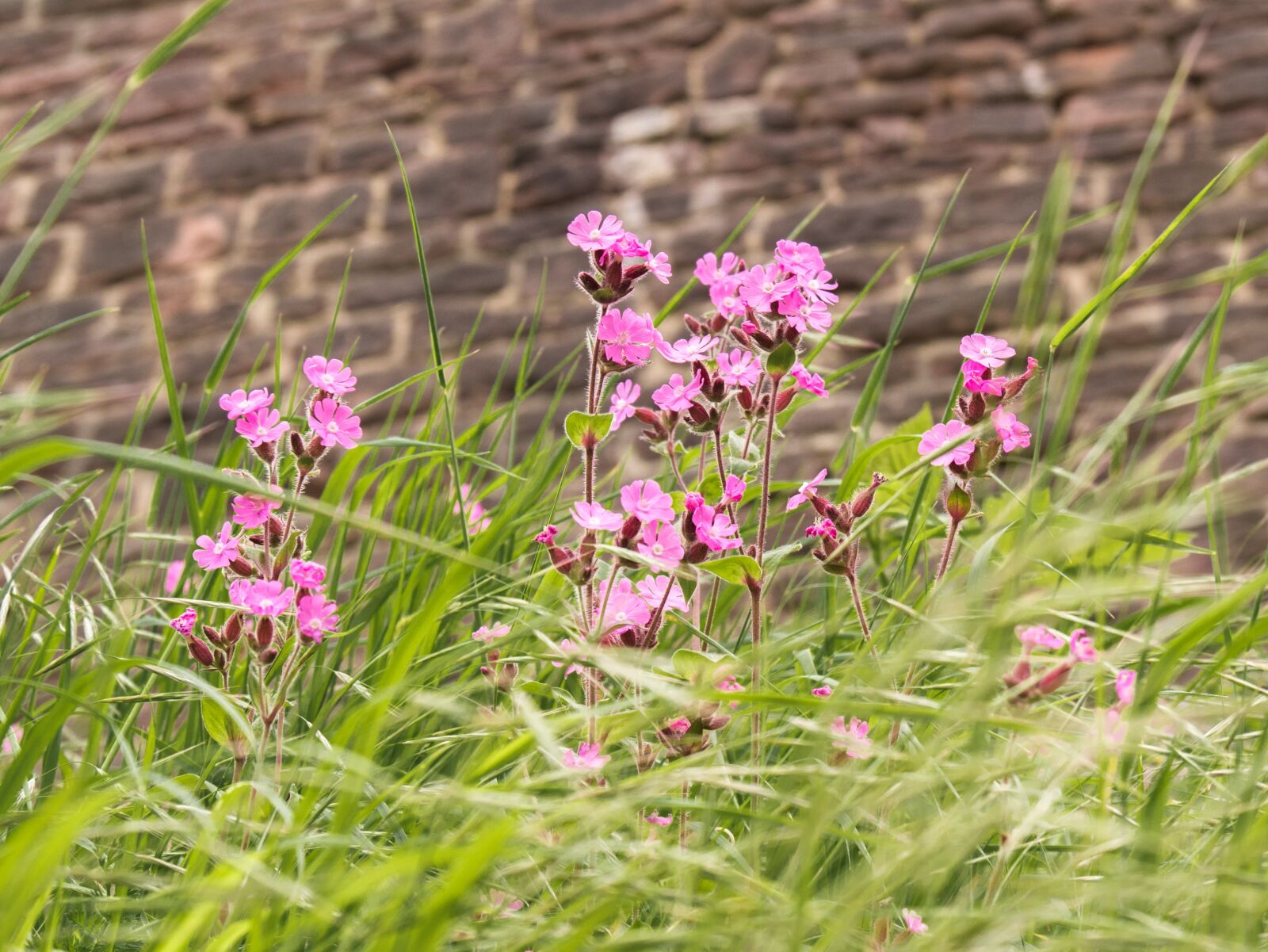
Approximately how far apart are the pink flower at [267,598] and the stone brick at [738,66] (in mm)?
3047

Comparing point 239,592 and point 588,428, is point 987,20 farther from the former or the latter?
point 239,592

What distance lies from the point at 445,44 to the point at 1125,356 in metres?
2.34

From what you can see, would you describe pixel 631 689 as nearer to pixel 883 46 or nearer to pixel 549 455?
pixel 549 455

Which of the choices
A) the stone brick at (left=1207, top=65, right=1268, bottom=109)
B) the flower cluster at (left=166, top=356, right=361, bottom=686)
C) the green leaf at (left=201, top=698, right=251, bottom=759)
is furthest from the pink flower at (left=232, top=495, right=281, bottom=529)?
the stone brick at (left=1207, top=65, right=1268, bottom=109)

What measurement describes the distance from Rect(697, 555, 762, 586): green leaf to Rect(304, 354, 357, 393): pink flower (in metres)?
0.30

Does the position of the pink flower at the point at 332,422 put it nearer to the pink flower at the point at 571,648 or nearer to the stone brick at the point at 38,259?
the pink flower at the point at 571,648

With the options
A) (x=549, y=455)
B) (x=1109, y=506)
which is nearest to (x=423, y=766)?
(x=1109, y=506)

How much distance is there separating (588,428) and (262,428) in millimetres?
253

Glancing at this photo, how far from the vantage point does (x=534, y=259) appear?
3506mm

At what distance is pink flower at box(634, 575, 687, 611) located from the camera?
0.81m

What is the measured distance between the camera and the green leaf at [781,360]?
32.7 inches

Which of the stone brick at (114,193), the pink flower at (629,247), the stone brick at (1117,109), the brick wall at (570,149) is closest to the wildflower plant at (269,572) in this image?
the pink flower at (629,247)

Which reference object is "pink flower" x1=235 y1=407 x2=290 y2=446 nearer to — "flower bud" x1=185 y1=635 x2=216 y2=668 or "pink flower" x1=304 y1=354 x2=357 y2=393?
"pink flower" x1=304 y1=354 x2=357 y2=393

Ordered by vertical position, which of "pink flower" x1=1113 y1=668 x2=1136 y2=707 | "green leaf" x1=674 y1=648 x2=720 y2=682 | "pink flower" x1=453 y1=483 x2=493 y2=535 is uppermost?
"green leaf" x1=674 y1=648 x2=720 y2=682
